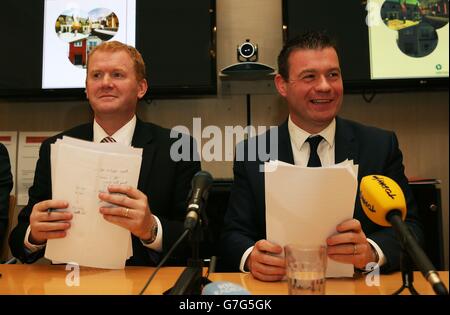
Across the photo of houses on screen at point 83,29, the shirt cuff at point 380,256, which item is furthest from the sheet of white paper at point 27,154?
the shirt cuff at point 380,256

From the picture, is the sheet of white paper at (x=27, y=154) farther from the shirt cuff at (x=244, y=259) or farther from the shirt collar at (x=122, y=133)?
the shirt cuff at (x=244, y=259)

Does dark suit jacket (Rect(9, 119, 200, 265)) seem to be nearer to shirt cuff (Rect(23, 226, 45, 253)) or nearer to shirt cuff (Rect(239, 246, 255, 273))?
shirt cuff (Rect(23, 226, 45, 253))

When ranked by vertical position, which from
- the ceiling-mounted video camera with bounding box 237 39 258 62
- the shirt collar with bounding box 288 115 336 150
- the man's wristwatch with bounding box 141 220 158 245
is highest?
the ceiling-mounted video camera with bounding box 237 39 258 62

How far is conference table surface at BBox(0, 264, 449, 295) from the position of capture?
95cm

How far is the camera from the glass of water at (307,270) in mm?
844

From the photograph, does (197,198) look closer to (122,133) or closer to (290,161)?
(290,161)

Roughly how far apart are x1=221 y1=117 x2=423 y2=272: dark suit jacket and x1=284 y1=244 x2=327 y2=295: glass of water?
1.29ft

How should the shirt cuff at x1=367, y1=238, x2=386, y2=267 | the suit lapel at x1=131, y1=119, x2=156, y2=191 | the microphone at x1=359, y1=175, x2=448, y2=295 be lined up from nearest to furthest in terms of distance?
1. the microphone at x1=359, y1=175, x2=448, y2=295
2. the shirt cuff at x1=367, y1=238, x2=386, y2=267
3. the suit lapel at x1=131, y1=119, x2=156, y2=191

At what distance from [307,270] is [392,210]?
20 cm

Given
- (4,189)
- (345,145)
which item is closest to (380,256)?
(345,145)

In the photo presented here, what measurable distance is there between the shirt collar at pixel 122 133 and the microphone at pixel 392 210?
3.04ft

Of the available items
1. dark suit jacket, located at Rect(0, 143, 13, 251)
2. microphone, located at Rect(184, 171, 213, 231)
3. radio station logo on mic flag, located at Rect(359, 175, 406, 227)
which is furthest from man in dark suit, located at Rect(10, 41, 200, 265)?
radio station logo on mic flag, located at Rect(359, 175, 406, 227)

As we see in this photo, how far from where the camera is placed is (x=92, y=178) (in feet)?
3.34

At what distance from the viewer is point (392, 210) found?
2.65ft
